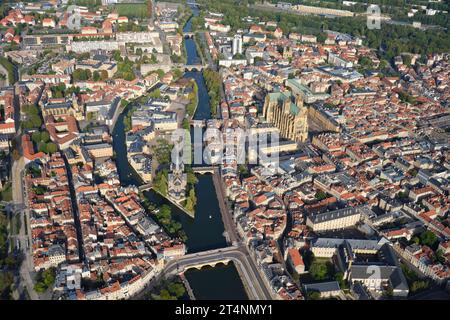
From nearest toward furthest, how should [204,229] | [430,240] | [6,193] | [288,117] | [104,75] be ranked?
[430,240], [204,229], [6,193], [288,117], [104,75]

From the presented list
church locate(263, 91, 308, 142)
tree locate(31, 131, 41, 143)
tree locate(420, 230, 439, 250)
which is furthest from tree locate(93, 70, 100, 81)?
tree locate(420, 230, 439, 250)

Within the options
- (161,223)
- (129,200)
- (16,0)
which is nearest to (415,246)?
(161,223)

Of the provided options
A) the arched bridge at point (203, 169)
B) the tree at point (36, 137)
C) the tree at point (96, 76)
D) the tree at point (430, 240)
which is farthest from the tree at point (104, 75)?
the tree at point (430, 240)

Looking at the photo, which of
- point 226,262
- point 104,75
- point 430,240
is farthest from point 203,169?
point 104,75

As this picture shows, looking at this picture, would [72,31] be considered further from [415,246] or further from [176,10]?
[415,246]

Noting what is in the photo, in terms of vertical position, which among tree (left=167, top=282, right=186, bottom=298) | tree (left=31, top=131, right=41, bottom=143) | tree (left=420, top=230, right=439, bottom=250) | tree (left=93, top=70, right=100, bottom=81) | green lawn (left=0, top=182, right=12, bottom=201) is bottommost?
tree (left=167, top=282, right=186, bottom=298)

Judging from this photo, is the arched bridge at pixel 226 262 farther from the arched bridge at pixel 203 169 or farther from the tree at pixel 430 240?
the tree at pixel 430 240

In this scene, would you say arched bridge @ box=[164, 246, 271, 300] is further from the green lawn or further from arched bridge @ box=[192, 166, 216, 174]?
the green lawn

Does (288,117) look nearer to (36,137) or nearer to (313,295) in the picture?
(313,295)

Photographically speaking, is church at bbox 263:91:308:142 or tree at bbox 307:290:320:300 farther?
church at bbox 263:91:308:142
